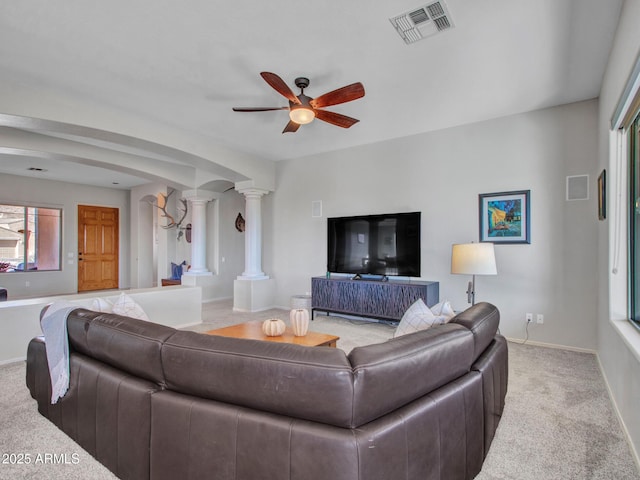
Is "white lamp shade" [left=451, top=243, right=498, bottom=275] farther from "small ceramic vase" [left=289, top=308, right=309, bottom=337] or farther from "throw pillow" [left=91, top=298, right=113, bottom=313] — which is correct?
"throw pillow" [left=91, top=298, right=113, bottom=313]

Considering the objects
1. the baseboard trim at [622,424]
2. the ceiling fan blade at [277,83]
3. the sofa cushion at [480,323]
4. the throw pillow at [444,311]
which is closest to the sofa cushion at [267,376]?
the sofa cushion at [480,323]

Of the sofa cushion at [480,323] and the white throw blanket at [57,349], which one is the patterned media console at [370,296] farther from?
the white throw blanket at [57,349]

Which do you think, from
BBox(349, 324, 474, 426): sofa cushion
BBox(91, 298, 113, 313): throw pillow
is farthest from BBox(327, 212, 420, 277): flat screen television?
BBox(91, 298, 113, 313): throw pillow

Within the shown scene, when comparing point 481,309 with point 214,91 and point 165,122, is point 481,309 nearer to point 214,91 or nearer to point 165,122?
point 214,91

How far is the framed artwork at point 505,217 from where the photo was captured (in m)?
4.01

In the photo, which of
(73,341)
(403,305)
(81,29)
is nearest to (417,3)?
(81,29)

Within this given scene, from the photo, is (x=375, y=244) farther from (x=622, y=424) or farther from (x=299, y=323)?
(x=622, y=424)

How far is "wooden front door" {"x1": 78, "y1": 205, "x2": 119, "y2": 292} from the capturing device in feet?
27.3

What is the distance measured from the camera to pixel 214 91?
11.5 feet

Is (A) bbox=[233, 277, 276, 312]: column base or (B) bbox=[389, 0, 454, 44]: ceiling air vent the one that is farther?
(A) bbox=[233, 277, 276, 312]: column base

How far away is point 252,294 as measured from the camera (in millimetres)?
5996

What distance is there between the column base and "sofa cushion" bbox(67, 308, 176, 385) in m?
4.06

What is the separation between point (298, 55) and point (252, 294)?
414cm

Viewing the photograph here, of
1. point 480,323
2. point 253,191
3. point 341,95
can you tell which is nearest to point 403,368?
point 480,323
